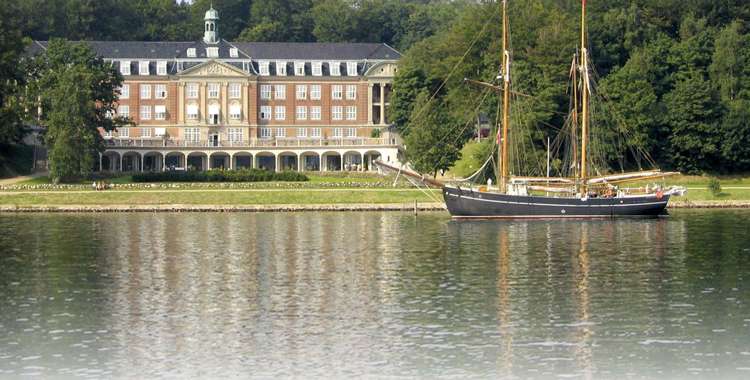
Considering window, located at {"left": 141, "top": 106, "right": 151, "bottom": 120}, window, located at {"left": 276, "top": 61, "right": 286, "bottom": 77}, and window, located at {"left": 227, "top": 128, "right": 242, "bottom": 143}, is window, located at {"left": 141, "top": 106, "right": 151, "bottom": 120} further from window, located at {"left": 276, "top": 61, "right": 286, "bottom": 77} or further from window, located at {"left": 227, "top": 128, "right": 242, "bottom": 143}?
window, located at {"left": 276, "top": 61, "right": 286, "bottom": 77}

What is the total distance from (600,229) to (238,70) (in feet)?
247

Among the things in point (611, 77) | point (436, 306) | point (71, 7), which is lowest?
point (436, 306)

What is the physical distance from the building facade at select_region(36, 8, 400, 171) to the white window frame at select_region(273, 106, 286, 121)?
0.02 meters

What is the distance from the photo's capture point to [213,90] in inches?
5969

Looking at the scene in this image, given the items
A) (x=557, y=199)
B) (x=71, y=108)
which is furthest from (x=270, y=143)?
(x=557, y=199)

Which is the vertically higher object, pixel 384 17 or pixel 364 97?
pixel 384 17

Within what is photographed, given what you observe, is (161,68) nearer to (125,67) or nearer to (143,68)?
(143,68)

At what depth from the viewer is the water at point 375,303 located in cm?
4019

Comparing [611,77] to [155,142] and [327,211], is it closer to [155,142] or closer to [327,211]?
[327,211]

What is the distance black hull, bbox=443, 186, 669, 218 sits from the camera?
91.6 m

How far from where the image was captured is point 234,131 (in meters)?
152

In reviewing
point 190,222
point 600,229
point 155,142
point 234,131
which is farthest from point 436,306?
point 234,131

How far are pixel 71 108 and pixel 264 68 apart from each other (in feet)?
141

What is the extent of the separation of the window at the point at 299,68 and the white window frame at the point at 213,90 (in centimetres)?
888
